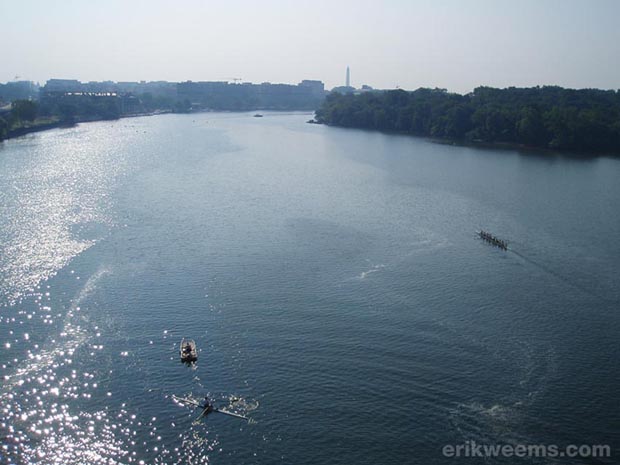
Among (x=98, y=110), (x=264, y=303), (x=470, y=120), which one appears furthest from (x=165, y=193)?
(x=98, y=110)

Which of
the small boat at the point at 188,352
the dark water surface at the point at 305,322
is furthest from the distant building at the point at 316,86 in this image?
the small boat at the point at 188,352

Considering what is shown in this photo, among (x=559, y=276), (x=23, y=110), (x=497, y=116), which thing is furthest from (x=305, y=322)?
(x=23, y=110)

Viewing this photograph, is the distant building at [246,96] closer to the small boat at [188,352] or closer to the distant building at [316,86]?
the distant building at [316,86]

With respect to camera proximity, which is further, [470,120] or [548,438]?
[470,120]

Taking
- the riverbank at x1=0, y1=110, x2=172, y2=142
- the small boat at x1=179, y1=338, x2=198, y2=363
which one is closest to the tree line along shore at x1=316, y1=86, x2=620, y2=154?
the riverbank at x1=0, y1=110, x2=172, y2=142

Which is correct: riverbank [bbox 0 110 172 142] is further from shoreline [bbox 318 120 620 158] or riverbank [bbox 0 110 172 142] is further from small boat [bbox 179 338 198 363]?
small boat [bbox 179 338 198 363]

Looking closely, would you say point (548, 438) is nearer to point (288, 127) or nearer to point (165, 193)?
point (165, 193)

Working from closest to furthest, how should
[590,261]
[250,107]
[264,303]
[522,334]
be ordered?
[522,334] < [264,303] < [590,261] < [250,107]
